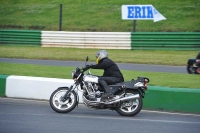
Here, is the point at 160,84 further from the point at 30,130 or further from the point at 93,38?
the point at 93,38

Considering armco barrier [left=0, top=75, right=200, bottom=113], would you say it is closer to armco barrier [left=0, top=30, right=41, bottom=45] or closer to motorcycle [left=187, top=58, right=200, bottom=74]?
motorcycle [left=187, top=58, right=200, bottom=74]

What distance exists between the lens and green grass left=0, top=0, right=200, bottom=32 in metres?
28.6

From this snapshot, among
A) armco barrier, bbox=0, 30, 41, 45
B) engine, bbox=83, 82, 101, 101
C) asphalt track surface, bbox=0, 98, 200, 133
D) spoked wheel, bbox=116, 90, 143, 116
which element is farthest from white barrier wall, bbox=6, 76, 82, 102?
armco barrier, bbox=0, 30, 41, 45

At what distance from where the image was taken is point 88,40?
82.1 ft

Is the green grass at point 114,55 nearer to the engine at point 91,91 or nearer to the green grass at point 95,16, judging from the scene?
the green grass at point 95,16

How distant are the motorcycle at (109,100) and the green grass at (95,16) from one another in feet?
55.5

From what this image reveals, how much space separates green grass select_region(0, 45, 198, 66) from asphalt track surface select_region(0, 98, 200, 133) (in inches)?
412

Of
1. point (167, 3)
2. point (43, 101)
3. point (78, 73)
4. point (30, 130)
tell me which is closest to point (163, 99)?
point (78, 73)

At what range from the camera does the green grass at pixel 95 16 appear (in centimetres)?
2861

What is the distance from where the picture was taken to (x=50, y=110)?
11.3 metres

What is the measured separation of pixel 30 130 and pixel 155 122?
256 cm

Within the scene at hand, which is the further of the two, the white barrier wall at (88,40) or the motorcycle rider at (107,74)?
the white barrier wall at (88,40)

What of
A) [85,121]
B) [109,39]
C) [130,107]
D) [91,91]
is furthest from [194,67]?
[85,121]

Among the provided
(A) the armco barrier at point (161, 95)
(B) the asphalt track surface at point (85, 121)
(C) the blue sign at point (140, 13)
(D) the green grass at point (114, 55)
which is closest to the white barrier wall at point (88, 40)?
(D) the green grass at point (114, 55)
